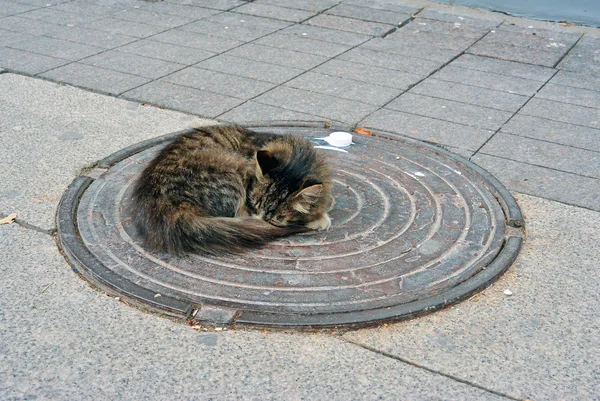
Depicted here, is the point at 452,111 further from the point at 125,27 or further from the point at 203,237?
the point at 125,27

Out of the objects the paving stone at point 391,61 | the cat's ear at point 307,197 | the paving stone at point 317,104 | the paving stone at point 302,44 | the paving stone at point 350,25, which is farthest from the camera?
the paving stone at point 350,25

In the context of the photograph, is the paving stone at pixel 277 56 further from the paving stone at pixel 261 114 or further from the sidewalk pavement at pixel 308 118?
the paving stone at pixel 261 114

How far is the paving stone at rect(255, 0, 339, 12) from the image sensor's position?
937 cm

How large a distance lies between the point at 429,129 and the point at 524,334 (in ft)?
8.75

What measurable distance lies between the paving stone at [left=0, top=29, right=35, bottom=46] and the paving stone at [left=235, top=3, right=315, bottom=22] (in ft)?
8.85

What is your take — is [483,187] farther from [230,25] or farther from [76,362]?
[230,25]

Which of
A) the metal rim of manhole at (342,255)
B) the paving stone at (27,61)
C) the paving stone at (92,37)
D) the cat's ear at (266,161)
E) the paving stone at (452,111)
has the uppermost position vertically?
the cat's ear at (266,161)

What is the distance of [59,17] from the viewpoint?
8.77 m

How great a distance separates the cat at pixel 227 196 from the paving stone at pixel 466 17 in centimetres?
513

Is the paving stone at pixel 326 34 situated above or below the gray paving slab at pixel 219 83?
below

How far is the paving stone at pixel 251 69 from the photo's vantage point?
6.99m

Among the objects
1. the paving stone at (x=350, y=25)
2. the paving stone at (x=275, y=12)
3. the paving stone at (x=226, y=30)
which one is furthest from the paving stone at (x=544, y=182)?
the paving stone at (x=275, y=12)

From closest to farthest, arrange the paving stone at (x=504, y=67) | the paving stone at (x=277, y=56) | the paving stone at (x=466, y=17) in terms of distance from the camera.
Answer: the paving stone at (x=504, y=67), the paving stone at (x=277, y=56), the paving stone at (x=466, y=17)

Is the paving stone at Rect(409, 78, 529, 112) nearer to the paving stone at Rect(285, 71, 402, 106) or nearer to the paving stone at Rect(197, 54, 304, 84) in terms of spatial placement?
the paving stone at Rect(285, 71, 402, 106)
